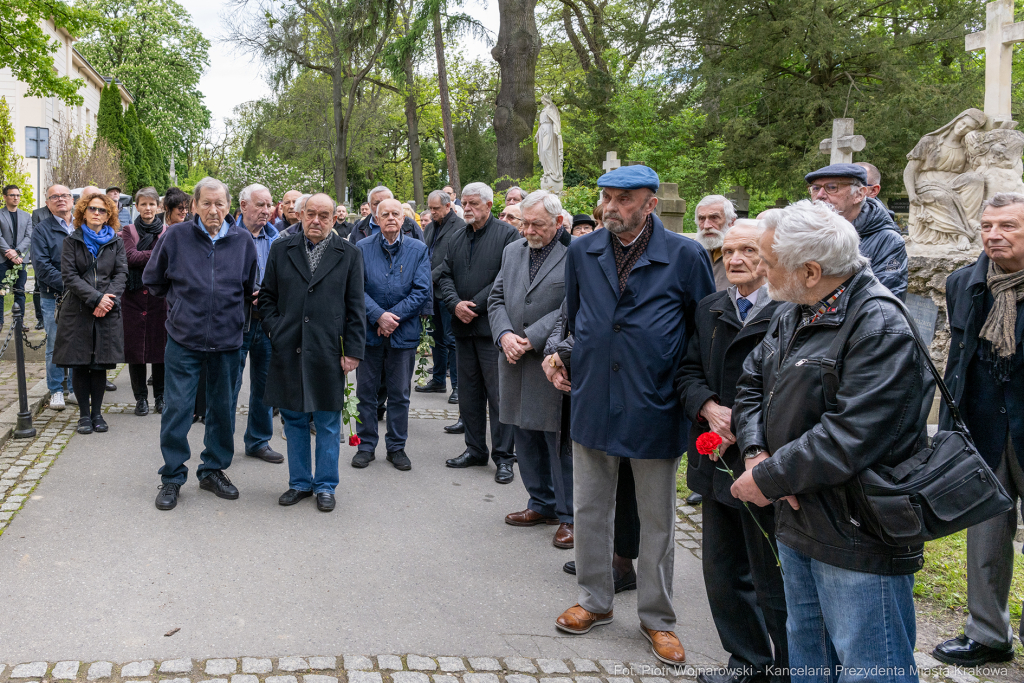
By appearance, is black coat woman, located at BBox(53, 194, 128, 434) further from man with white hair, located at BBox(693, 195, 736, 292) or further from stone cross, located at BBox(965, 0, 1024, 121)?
stone cross, located at BBox(965, 0, 1024, 121)

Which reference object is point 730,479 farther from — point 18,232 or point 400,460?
point 18,232

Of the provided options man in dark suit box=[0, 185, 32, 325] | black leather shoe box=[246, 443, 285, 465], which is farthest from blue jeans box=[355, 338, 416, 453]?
man in dark suit box=[0, 185, 32, 325]

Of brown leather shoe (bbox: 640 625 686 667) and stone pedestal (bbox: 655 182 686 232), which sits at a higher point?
stone pedestal (bbox: 655 182 686 232)

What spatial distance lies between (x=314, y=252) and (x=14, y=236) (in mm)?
7682

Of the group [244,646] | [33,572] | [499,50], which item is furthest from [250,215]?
[499,50]

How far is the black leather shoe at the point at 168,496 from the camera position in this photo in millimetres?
5664

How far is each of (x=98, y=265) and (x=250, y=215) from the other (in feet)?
4.90

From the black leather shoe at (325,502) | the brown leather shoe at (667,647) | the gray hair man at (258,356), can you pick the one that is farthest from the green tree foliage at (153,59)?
the brown leather shoe at (667,647)

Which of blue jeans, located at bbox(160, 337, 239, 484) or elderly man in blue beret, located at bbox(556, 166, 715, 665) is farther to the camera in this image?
blue jeans, located at bbox(160, 337, 239, 484)

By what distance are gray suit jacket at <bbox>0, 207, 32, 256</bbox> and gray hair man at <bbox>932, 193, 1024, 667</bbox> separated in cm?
1108

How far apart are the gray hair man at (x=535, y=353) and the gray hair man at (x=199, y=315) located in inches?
69.5

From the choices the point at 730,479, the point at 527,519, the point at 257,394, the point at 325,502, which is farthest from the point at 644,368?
the point at 257,394

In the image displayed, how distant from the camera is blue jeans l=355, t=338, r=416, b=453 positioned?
703 centimetres

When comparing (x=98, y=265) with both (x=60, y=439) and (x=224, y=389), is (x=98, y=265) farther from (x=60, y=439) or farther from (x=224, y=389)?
(x=224, y=389)
